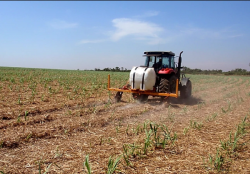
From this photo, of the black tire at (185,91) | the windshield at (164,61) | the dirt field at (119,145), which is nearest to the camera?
the dirt field at (119,145)

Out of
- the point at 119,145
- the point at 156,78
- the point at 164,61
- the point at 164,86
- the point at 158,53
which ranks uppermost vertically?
the point at 158,53

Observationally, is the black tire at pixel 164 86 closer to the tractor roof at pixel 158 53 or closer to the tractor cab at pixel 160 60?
the tractor cab at pixel 160 60

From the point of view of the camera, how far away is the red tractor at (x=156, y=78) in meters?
8.03

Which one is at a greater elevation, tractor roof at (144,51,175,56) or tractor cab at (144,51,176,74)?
tractor roof at (144,51,175,56)

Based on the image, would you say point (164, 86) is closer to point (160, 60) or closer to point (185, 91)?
point (160, 60)

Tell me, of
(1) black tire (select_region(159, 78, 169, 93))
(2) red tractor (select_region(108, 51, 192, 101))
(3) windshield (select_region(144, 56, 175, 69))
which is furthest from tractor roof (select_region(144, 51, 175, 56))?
(1) black tire (select_region(159, 78, 169, 93))

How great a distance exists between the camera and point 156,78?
8711 millimetres

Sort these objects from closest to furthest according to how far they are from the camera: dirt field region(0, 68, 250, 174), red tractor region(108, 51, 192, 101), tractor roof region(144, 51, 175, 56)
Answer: dirt field region(0, 68, 250, 174), red tractor region(108, 51, 192, 101), tractor roof region(144, 51, 175, 56)

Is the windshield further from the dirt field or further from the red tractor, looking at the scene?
the dirt field

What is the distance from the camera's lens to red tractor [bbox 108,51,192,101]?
8.03 metres

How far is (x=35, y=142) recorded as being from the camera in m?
4.05

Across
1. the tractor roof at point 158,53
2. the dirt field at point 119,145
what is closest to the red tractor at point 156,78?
the tractor roof at point 158,53

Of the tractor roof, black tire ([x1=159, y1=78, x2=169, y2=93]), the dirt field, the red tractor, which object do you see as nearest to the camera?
the dirt field

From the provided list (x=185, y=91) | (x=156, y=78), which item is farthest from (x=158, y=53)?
(x=185, y=91)
